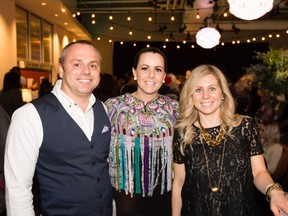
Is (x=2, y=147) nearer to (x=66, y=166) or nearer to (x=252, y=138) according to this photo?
(x=66, y=166)

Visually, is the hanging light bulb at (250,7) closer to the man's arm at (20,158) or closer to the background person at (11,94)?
the background person at (11,94)

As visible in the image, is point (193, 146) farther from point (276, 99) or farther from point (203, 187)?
point (276, 99)

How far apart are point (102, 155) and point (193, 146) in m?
0.56

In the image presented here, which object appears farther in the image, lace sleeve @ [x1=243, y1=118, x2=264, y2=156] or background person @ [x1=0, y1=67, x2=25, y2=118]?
background person @ [x1=0, y1=67, x2=25, y2=118]

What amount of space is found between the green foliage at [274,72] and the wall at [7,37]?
4.96m

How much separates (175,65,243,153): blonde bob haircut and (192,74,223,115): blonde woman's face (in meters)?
0.02

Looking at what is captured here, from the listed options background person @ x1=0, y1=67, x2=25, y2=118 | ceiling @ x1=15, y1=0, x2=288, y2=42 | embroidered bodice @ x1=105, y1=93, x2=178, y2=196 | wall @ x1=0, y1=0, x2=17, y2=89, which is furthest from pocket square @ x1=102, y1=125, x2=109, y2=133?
ceiling @ x1=15, y1=0, x2=288, y2=42

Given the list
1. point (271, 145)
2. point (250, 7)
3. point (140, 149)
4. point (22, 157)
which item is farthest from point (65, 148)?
point (250, 7)

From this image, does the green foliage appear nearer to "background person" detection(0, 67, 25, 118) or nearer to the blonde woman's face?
the blonde woman's face

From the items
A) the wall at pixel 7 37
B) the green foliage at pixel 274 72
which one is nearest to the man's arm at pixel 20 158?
the green foliage at pixel 274 72

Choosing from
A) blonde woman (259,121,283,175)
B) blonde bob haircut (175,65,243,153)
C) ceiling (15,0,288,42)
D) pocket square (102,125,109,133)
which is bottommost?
blonde woman (259,121,283,175)

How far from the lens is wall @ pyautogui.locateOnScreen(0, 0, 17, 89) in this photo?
6.85 metres

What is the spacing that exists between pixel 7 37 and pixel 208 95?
611cm

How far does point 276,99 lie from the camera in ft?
14.8
